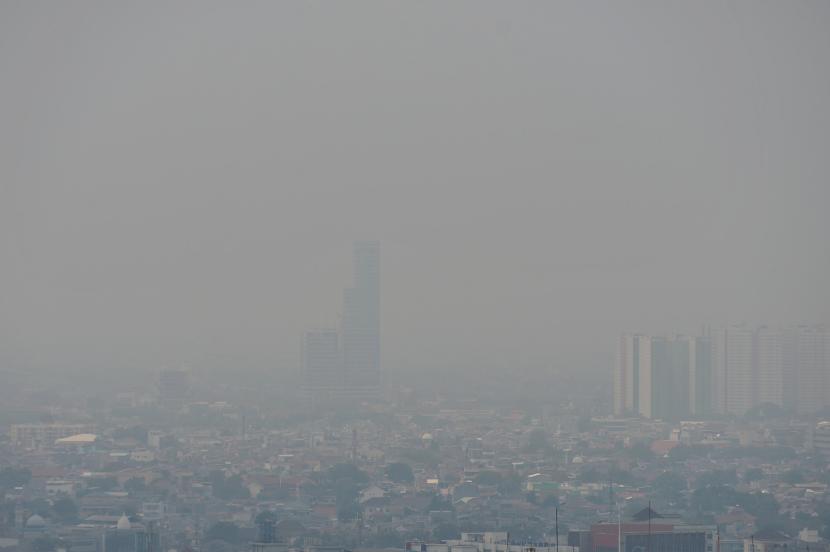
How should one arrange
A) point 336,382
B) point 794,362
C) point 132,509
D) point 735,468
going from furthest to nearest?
point 336,382, point 794,362, point 735,468, point 132,509

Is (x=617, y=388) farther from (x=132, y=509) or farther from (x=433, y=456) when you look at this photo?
(x=132, y=509)

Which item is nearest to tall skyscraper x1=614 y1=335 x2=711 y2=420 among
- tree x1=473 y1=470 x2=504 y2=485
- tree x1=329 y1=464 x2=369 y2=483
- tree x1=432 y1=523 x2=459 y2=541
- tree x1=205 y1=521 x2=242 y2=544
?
tree x1=473 y1=470 x2=504 y2=485

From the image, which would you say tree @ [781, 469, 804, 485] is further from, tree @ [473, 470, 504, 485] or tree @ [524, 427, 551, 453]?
tree @ [524, 427, 551, 453]

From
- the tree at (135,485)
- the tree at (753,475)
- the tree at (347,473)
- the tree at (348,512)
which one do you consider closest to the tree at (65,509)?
the tree at (135,485)

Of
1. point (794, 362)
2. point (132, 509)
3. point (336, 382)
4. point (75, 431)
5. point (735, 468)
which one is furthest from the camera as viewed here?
point (336, 382)

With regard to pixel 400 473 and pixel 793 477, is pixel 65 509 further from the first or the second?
pixel 793 477

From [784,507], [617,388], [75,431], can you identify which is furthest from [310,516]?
[617,388]

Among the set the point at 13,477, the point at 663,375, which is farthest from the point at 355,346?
the point at 13,477
